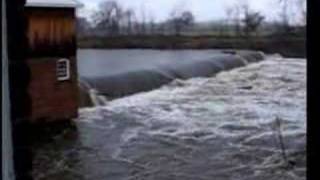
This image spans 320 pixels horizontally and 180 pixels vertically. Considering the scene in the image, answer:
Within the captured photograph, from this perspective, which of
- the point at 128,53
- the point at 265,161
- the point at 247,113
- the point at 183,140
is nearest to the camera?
the point at 265,161

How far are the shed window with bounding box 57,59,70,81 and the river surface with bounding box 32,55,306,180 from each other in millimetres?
861

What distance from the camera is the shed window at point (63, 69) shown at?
412 inches

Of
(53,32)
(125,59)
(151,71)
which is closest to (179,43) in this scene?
(125,59)

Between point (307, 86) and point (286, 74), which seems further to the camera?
point (286, 74)

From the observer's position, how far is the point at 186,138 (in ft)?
34.7

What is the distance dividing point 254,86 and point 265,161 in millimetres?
8471

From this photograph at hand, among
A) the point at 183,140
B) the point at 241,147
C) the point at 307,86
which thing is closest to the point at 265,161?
the point at 241,147

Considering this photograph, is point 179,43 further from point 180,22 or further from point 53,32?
point 53,32

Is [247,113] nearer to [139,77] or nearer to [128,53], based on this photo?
[139,77]

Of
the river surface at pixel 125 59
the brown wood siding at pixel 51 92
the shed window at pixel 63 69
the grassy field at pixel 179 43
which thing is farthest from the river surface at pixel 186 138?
the grassy field at pixel 179 43

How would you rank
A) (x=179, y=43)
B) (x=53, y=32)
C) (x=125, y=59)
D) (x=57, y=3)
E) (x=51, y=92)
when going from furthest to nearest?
1. (x=179, y=43)
2. (x=125, y=59)
3. (x=51, y=92)
4. (x=57, y=3)
5. (x=53, y=32)

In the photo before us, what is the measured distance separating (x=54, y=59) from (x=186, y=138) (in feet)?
7.92

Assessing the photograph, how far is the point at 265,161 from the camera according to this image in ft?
28.9

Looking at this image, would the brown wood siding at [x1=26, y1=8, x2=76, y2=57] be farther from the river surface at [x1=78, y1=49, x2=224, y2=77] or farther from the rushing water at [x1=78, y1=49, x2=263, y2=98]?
the river surface at [x1=78, y1=49, x2=224, y2=77]
